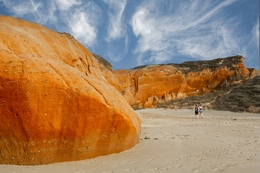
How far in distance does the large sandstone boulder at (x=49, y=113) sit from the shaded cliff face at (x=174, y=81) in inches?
1456

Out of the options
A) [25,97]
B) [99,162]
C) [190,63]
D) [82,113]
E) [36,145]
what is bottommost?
[99,162]

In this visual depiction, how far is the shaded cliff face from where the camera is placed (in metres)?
44.2

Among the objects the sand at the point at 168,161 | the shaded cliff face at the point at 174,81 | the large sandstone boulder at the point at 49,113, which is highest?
the shaded cliff face at the point at 174,81

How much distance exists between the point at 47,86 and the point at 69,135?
1329 millimetres

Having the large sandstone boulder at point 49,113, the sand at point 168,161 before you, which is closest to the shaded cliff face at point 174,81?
the sand at point 168,161

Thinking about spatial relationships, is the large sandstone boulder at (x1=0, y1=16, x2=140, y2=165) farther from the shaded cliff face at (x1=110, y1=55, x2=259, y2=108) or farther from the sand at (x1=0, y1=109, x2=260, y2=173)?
the shaded cliff face at (x1=110, y1=55, x2=259, y2=108)

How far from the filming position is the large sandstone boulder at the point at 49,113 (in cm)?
553

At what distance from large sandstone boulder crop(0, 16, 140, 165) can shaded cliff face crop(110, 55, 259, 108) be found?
37.0 meters

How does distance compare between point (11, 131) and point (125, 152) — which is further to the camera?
point (125, 152)

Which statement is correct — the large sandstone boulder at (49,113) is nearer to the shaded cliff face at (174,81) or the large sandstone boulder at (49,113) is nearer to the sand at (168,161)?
the sand at (168,161)

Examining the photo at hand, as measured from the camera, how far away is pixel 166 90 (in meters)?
45.7

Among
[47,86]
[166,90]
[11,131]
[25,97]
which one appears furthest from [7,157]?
[166,90]

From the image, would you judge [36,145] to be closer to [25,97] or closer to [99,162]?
[25,97]

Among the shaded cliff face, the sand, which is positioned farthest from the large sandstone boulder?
the shaded cliff face
